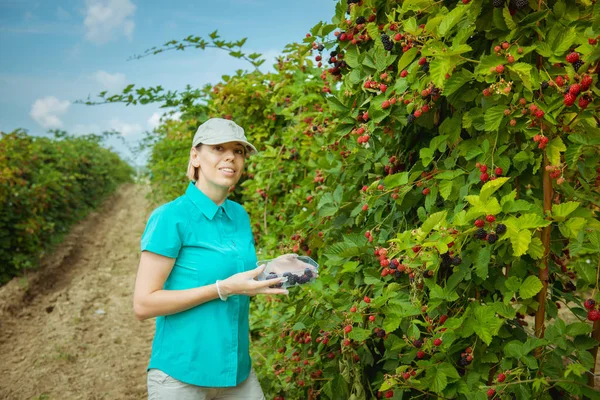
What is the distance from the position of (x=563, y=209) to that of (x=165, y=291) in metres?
1.51

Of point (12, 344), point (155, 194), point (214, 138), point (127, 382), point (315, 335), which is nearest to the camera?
point (214, 138)

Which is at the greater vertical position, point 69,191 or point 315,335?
point 69,191

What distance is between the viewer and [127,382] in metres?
4.88

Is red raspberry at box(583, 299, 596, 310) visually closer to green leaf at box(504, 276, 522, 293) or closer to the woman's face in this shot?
green leaf at box(504, 276, 522, 293)

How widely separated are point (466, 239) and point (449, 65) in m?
0.61

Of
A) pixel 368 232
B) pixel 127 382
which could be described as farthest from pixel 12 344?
pixel 368 232

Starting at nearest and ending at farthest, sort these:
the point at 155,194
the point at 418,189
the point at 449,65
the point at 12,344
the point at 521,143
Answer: the point at 449,65 < the point at 521,143 < the point at 418,189 < the point at 12,344 < the point at 155,194

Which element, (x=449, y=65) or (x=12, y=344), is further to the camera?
(x=12, y=344)

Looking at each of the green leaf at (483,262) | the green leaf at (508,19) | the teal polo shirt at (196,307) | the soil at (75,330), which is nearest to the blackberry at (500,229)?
the green leaf at (483,262)

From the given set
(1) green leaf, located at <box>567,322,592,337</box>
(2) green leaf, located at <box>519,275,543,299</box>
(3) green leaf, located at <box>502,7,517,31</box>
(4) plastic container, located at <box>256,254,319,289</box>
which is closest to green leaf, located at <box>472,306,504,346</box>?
(2) green leaf, located at <box>519,275,543,299</box>

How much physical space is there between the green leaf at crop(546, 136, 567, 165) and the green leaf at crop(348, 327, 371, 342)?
94 centimetres

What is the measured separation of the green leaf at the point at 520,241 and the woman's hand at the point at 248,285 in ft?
2.82

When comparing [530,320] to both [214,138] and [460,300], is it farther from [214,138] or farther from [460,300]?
[214,138]

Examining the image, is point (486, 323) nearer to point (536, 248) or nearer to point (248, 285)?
point (536, 248)
